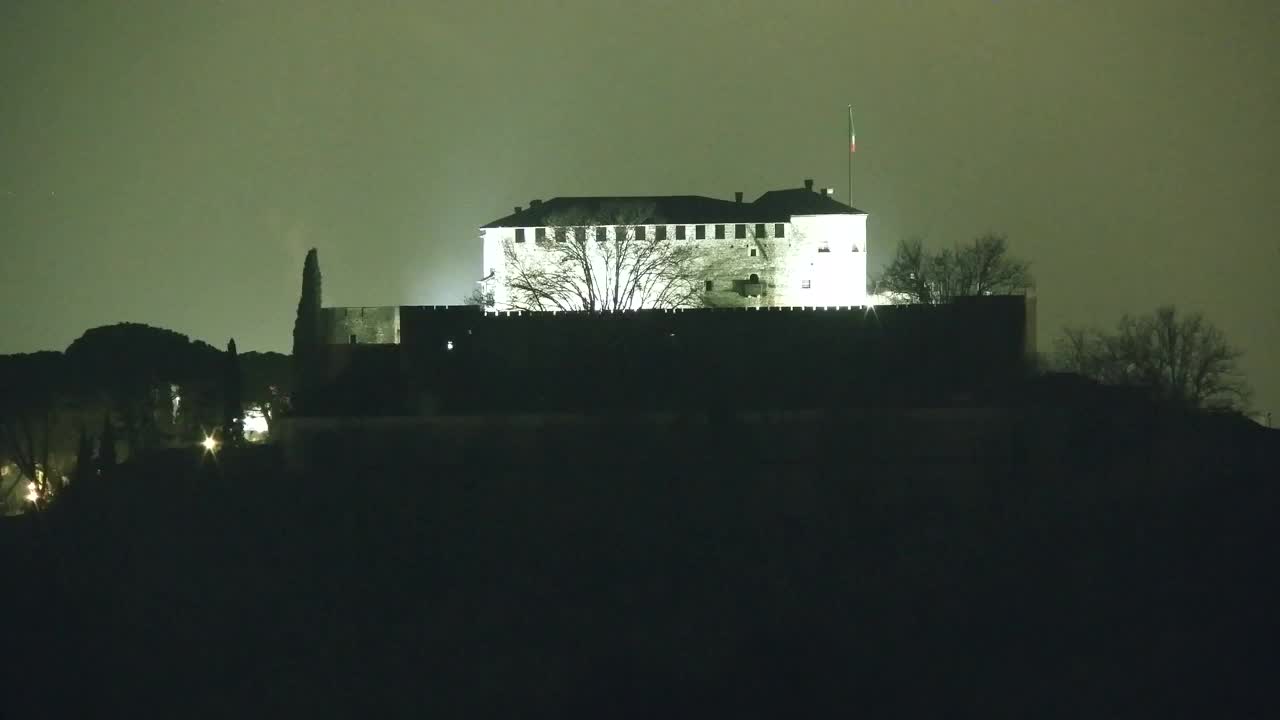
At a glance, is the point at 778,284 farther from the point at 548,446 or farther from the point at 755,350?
the point at 548,446

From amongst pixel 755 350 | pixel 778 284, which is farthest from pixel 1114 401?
pixel 778 284

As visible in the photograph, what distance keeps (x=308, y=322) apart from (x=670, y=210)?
15.1 meters

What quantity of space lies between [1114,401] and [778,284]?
63.5ft

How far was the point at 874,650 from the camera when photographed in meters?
33.2

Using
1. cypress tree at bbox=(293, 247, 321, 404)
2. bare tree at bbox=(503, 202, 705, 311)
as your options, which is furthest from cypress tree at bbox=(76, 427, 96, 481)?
bare tree at bbox=(503, 202, 705, 311)

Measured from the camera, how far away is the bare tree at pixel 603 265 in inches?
2335

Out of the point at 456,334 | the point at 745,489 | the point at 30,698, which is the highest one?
the point at 456,334

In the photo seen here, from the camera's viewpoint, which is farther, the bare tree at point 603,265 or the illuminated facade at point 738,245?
the illuminated facade at point 738,245

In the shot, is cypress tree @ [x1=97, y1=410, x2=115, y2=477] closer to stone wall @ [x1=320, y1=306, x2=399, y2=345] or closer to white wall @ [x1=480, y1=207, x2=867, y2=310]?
stone wall @ [x1=320, y1=306, x2=399, y2=345]

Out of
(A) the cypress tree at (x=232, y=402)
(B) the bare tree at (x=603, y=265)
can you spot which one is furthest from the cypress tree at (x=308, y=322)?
(B) the bare tree at (x=603, y=265)

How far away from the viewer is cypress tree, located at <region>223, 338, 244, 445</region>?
5472 centimetres

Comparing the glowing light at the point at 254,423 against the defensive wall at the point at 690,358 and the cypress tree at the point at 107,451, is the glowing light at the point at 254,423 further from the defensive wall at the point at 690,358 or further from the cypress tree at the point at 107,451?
the defensive wall at the point at 690,358

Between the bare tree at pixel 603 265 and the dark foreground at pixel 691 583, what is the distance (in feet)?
57.5

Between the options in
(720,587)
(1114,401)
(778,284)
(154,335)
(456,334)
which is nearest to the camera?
(720,587)
